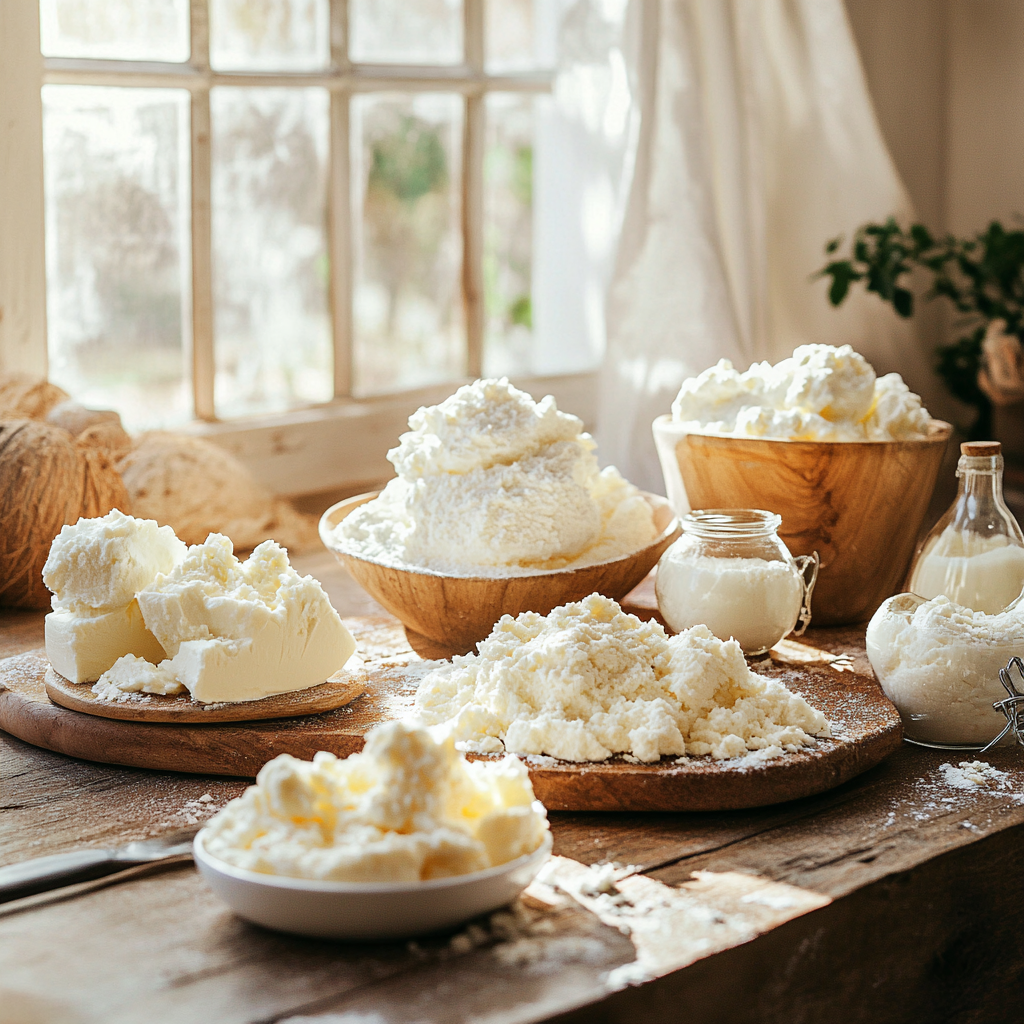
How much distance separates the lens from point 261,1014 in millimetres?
648

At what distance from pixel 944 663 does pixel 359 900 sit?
535 mm

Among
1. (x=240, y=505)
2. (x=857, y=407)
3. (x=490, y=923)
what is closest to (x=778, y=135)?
(x=857, y=407)

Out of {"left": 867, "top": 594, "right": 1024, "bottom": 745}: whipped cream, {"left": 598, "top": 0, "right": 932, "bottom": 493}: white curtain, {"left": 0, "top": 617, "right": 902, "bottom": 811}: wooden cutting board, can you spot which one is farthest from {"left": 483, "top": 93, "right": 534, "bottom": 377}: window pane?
{"left": 867, "top": 594, "right": 1024, "bottom": 745}: whipped cream

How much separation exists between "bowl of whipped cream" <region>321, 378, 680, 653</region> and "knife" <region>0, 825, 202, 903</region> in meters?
0.40

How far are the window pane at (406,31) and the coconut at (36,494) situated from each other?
31.1 inches

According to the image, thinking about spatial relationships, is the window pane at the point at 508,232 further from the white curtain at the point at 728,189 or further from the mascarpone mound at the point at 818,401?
the mascarpone mound at the point at 818,401

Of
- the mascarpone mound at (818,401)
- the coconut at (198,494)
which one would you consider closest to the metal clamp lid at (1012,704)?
the mascarpone mound at (818,401)

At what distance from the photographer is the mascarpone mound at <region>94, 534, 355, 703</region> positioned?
0.98 m


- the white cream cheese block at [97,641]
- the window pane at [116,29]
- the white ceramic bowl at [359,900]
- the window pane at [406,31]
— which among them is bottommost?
the white ceramic bowl at [359,900]

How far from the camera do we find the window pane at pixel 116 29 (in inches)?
61.8

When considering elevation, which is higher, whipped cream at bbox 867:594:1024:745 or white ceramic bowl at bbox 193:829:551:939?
whipped cream at bbox 867:594:1024:745

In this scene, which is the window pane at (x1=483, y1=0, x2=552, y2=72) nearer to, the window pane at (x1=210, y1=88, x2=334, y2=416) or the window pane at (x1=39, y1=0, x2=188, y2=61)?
the window pane at (x1=210, y1=88, x2=334, y2=416)

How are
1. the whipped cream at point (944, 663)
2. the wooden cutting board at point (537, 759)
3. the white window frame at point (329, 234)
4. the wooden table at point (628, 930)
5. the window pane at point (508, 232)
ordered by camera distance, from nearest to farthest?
the wooden table at point (628, 930) < the wooden cutting board at point (537, 759) < the whipped cream at point (944, 663) < the white window frame at point (329, 234) < the window pane at point (508, 232)

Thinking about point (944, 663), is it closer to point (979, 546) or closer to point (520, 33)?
point (979, 546)
